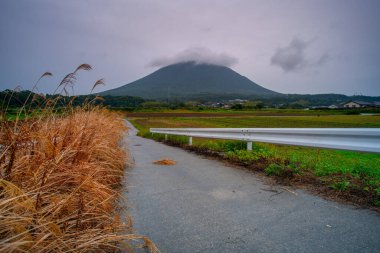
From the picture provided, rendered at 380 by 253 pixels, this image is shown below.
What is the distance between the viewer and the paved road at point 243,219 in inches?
93.0

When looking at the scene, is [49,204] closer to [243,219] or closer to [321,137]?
[243,219]

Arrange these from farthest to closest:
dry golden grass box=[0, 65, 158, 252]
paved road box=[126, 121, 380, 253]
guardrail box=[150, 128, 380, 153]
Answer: guardrail box=[150, 128, 380, 153]
paved road box=[126, 121, 380, 253]
dry golden grass box=[0, 65, 158, 252]

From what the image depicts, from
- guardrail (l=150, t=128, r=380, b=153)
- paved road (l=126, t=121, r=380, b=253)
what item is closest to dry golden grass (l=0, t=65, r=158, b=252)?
paved road (l=126, t=121, r=380, b=253)

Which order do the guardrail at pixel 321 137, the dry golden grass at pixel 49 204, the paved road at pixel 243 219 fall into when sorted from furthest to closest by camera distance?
the guardrail at pixel 321 137
the paved road at pixel 243 219
the dry golden grass at pixel 49 204

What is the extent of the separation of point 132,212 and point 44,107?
6.24ft

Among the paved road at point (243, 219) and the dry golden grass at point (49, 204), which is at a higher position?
the dry golden grass at point (49, 204)

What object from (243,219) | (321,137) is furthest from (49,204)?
(321,137)

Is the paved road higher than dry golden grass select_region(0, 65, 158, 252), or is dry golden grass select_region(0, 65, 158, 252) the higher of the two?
dry golden grass select_region(0, 65, 158, 252)

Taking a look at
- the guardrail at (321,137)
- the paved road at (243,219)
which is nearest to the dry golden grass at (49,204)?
the paved road at (243,219)

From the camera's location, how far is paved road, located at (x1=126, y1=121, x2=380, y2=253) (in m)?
2.36

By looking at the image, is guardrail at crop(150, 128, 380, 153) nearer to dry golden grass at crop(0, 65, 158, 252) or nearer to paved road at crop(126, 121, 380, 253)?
paved road at crop(126, 121, 380, 253)

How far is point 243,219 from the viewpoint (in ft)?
9.66

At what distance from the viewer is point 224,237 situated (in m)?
2.50

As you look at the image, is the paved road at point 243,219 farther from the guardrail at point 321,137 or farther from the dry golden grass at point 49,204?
the guardrail at point 321,137
